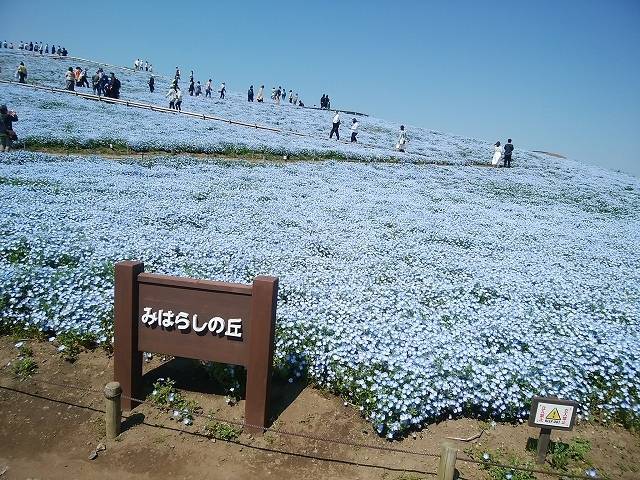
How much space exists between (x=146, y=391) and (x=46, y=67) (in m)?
52.1

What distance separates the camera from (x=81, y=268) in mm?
6891

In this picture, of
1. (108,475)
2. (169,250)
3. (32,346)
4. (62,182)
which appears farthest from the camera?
(62,182)

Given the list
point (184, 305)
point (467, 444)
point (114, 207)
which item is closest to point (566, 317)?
point (467, 444)

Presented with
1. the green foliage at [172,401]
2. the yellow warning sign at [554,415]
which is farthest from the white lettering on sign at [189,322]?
the yellow warning sign at [554,415]

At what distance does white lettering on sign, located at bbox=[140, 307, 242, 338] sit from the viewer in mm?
4535

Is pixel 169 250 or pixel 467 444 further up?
pixel 169 250

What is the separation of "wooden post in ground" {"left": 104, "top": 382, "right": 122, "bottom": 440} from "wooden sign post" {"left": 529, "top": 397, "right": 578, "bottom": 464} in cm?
418

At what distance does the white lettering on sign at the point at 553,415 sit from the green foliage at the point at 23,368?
586 cm

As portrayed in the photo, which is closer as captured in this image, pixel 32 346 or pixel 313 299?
pixel 32 346

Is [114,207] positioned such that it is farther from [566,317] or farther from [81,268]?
[566,317]

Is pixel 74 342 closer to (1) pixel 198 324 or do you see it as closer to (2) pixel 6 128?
(1) pixel 198 324

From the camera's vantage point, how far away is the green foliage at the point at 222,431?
4531 millimetres

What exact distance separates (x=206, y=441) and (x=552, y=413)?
3571 millimetres

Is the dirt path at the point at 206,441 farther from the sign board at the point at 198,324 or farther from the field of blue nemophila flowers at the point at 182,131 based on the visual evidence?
the field of blue nemophila flowers at the point at 182,131
